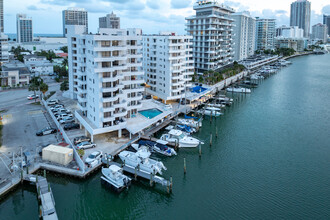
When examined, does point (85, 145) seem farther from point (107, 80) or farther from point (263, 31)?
point (263, 31)

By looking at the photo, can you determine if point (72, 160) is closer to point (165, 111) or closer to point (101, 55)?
point (101, 55)

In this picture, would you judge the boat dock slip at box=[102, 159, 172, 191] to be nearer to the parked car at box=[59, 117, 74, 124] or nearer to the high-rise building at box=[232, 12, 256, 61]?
the parked car at box=[59, 117, 74, 124]

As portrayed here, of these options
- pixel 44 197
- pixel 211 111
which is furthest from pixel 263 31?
pixel 44 197

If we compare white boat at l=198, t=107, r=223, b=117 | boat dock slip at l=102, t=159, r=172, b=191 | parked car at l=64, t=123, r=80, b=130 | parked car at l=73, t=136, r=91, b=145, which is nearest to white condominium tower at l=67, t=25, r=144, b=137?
parked car at l=73, t=136, r=91, b=145

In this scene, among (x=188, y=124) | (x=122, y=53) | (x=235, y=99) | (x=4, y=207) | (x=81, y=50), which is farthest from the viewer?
(x=235, y=99)

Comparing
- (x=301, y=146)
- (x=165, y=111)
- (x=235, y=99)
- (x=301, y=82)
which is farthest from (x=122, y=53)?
(x=301, y=82)

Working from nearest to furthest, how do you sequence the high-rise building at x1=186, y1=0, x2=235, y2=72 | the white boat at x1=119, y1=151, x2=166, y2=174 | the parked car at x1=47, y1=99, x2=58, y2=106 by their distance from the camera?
the white boat at x1=119, y1=151, x2=166, y2=174 → the parked car at x1=47, y1=99, x2=58, y2=106 → the high-rise building at x1=186, y1=0, x2=235, y2=72
